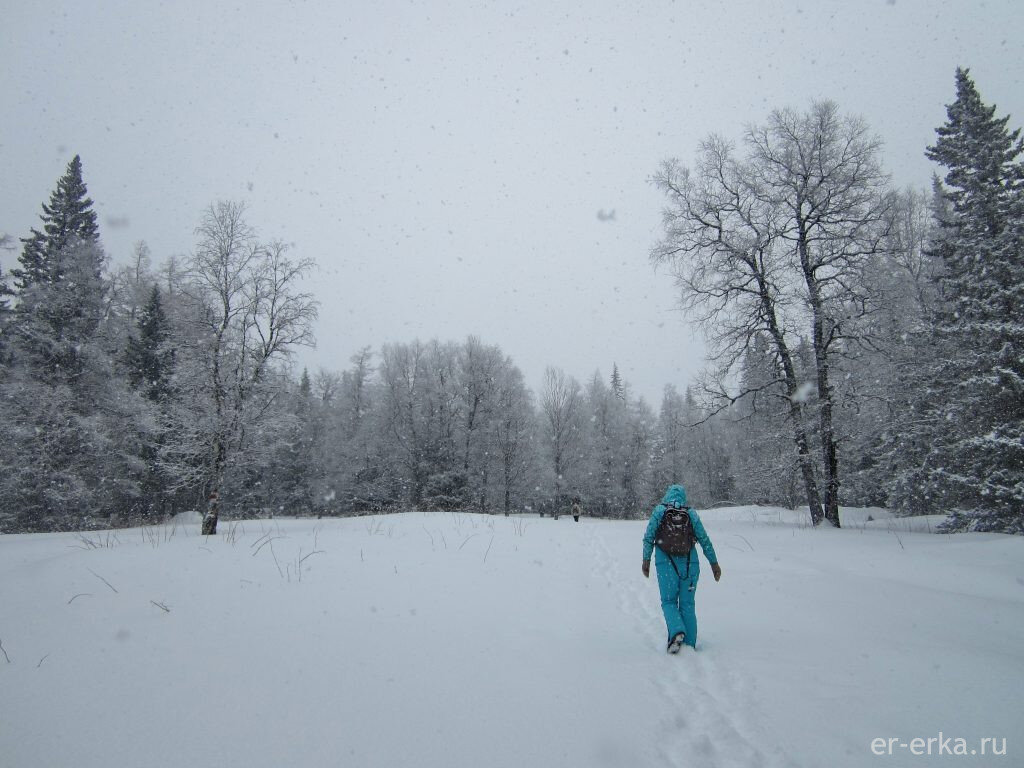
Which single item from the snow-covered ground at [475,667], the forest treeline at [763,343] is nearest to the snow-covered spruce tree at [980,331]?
the forest treeline at [763,343]

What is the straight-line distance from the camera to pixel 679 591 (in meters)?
Result: 5.26

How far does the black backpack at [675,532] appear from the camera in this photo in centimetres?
538

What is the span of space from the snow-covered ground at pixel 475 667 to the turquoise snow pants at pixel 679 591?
0.93 feet

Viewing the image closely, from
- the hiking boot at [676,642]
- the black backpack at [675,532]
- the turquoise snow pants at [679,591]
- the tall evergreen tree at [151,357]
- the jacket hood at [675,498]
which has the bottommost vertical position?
the hiking boot at [676,642]

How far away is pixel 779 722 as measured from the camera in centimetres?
344

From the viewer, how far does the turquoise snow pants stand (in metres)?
5.07

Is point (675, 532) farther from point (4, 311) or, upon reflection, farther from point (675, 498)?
point (4, 311)

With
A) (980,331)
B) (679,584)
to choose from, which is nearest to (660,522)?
A: (679,584)

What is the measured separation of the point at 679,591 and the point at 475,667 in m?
2.59

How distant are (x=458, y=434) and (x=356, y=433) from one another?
32.1 ft

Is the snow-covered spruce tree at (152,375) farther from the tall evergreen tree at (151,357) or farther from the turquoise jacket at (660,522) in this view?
the turquoise jacket at (660,522)

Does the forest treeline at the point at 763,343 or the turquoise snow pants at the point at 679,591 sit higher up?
the forest treeline at the point at 763,343

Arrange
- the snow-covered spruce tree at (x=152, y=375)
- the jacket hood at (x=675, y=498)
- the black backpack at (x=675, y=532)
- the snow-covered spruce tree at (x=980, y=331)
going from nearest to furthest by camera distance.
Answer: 1. the black backpack at (x=675, y=532)
2. the jacket hood at (x=675, y=498)
3. the snow-covered spruce tree at (x=980, y=331)
4. the snow-covered spruce tree at (x=152, y=375)

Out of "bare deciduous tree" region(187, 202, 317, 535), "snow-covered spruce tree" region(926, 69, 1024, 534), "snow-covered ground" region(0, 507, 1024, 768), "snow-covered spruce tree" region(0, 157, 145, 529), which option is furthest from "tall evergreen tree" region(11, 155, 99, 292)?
"snow-covered spruce tree" region(926, 69, 1024, 534)
